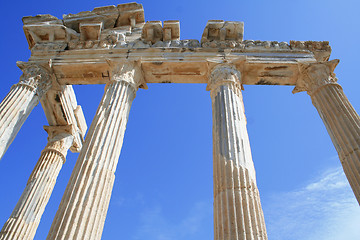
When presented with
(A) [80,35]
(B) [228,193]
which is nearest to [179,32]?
(A) [80,35]

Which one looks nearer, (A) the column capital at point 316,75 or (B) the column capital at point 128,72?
(A) the column capital at point 316,75

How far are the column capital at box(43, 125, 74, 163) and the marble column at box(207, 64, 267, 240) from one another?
458 inches

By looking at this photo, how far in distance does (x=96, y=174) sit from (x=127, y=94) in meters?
4.96

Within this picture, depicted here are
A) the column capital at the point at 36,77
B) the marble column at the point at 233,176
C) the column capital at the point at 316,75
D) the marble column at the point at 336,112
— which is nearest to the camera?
the marble column at the point at 233,176

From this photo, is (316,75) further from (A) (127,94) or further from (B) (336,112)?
(A) (127,94)

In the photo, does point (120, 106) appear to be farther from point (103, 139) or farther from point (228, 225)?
point (228, 225)

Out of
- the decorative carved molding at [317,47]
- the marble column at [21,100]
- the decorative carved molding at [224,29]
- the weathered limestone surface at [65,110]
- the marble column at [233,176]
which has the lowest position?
the marble column at [233,176]

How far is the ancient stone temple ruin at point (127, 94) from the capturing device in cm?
932

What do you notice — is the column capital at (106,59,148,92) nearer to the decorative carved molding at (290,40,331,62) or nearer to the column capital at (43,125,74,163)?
the column capital at (43,125,74,163)

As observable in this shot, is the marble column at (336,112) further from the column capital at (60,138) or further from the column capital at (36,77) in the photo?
the column capital at (60,138)

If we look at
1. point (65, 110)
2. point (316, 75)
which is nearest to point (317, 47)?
point (316, 75)

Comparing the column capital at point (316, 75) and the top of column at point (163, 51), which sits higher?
the top of column at point (163, 51)

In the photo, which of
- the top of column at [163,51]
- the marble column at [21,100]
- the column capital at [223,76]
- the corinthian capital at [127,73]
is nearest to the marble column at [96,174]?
the corinthian capital at [127,73]

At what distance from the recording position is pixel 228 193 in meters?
9.13
